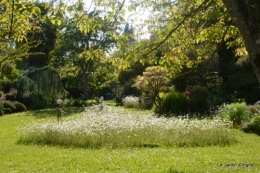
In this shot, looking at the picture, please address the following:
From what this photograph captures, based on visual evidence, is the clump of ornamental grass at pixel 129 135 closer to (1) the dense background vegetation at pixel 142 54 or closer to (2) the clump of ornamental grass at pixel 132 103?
(1) the dense background vegetation at pixel 142 54

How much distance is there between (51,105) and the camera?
27.0 meters

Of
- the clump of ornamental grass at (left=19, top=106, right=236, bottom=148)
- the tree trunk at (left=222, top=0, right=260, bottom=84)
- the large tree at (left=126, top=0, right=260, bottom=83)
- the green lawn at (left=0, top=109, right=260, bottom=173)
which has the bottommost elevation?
the green lawn at (left=0, top=109, right=260, bottom=173)

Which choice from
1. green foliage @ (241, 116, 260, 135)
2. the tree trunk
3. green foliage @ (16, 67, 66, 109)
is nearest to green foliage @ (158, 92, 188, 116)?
green foliage @ (241, 116, 260, 135)

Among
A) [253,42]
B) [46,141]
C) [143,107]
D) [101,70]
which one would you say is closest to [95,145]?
[46,141]

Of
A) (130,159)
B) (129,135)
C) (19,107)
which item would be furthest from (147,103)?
(130,159)

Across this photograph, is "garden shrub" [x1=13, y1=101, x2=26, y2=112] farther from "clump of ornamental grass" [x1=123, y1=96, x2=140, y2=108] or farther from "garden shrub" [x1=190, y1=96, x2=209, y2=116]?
"garden shrub" [x1=190, y1=96, x2=209, y2=116]

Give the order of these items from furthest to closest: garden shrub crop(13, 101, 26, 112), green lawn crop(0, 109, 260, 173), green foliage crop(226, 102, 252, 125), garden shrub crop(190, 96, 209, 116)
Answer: garden shrub crop(13, 101, 26, 112) < garden shrub crop(190, 96, 209, 116) < green foliage crop(226, 102, 252, 125) < green lawn crop(0, 109, 260, 173)

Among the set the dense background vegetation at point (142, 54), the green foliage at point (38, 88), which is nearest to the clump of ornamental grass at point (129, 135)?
the dense background vegetation at point (142, 54)

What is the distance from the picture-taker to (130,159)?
22.8 feet

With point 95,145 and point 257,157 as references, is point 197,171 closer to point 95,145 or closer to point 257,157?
point 257,157

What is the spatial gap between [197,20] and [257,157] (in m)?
3.48

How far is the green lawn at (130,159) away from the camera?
6.09 meters

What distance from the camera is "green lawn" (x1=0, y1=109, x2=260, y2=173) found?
609 cm

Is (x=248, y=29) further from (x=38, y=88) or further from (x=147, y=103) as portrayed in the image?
(x=38, y=88)
